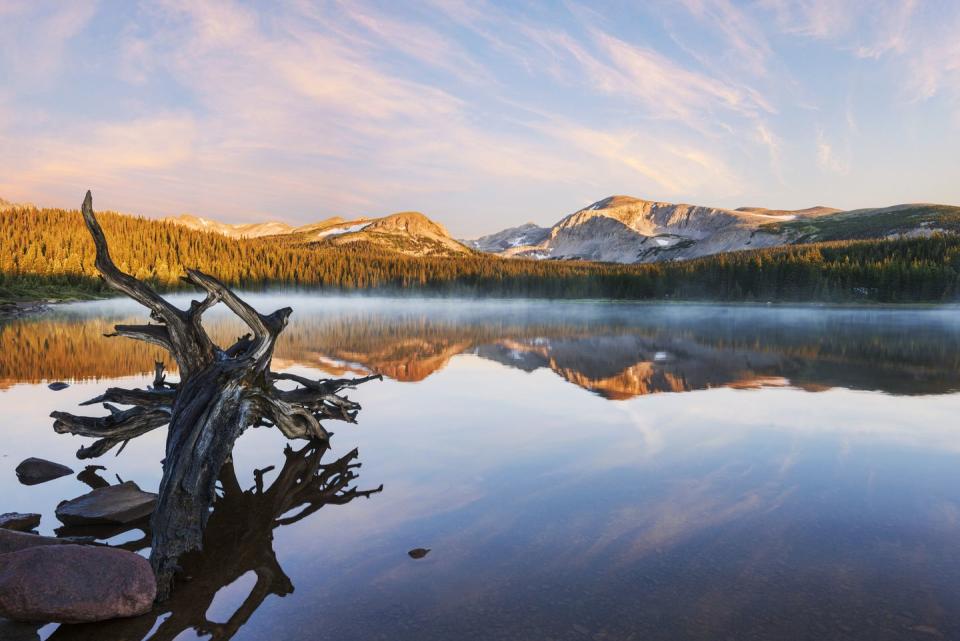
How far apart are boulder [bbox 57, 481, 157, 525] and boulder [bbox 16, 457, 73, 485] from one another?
7.34 feet

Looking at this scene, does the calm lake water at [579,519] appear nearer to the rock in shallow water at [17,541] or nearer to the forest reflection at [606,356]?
the rock in shallow water at [17,541]

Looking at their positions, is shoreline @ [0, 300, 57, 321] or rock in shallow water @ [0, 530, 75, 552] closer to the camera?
rock in shallow water @ [0, 530, 75, 552]

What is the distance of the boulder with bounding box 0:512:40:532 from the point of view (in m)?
8.75

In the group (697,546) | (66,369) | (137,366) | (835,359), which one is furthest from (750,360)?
(66,369)

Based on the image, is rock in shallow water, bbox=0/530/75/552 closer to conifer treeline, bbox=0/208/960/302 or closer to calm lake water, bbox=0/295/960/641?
calm lake water, bbox=0/295/960/641

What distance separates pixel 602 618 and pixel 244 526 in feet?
19.3

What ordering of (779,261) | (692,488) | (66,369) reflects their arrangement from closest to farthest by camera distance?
1. (692,488)
2. (66,369)
3. (779,261)

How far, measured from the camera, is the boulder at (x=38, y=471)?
1136 cm

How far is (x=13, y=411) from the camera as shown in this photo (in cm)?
1745

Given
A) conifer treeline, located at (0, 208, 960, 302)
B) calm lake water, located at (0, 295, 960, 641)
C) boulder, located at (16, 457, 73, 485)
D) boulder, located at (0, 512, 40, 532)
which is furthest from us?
conifer treeline, located at (0, 208, 960, 302)

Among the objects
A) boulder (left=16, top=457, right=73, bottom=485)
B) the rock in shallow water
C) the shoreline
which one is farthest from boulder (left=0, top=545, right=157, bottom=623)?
the shoreline

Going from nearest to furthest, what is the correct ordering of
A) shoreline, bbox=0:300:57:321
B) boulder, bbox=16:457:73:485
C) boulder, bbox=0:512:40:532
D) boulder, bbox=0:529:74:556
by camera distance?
boulder, bbox=0:529:74:556 < boulder, bbox=0:512:40:532 < boulder, bbox=16:457:73:485 < shoreline, bbox=0:300:57:321

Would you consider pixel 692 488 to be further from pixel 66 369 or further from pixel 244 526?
pixel 66 369

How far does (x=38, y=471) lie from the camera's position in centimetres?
1155
